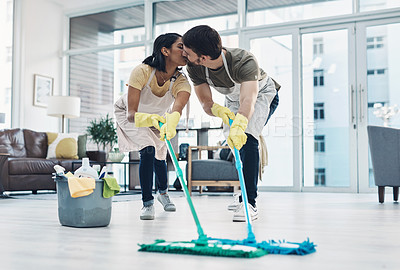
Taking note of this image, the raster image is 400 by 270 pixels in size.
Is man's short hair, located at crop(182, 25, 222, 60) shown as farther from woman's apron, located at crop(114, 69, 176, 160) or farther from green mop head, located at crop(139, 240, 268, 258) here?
green mop head, located at crop(139, 240, 268, 258)

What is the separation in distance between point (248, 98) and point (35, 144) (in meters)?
4.50

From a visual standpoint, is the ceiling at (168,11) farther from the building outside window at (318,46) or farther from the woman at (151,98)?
the woman at (151,98)

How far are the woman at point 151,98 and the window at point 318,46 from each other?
13.0 ft

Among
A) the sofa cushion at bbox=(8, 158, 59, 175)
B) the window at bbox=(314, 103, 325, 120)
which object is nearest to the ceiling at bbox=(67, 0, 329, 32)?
the window at bbox=(314, 103, 325, 120)

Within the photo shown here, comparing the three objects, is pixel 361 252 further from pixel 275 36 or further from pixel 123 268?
pixel 275 36

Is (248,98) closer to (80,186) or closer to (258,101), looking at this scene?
(258,101)

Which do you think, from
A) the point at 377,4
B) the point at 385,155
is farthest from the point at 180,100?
the point at 377,4

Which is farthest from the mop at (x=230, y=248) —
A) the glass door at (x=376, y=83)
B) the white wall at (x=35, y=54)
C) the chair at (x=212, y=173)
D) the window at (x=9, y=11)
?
the window at (x=9, y=11)

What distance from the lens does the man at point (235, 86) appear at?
2.00m

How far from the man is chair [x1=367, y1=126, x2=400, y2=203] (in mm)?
1505

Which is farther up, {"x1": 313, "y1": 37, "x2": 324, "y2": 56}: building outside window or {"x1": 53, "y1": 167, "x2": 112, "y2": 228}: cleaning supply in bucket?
{"x1": 313, "y1": 37, "x2": 324, "y2": 56}: building outside window

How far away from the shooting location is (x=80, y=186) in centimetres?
202

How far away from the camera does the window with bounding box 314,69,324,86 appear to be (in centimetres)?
597

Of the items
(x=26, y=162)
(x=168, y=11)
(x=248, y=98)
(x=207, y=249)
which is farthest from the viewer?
(x=168, y=11)
